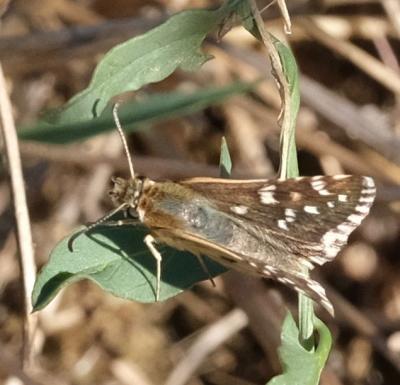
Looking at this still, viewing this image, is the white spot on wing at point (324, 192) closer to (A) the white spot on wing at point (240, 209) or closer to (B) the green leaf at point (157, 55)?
(A) the white spot on wing at point (240, 209)

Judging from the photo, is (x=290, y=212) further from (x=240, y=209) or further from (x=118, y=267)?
(x=118, y=267)

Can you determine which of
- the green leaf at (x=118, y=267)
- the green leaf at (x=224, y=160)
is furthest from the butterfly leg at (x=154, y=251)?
the green leaf at (x=224, y=160)

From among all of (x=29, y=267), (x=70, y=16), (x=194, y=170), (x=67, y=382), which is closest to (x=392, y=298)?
(x=194, y=170)

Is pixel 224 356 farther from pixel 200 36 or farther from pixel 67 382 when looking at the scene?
pixel 200 36

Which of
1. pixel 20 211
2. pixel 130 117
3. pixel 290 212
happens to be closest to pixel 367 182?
pixel 290 212

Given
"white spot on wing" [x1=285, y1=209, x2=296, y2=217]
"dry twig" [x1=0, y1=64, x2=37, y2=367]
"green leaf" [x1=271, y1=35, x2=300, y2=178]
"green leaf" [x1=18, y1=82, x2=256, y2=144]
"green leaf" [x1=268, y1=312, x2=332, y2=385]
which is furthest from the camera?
"green leaf" [x1=18, y1=82, x2=256, y2=144]

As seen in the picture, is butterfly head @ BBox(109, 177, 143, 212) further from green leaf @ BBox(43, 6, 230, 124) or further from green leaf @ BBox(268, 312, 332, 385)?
green leaf @ BBox(268, 312, 332, 385)

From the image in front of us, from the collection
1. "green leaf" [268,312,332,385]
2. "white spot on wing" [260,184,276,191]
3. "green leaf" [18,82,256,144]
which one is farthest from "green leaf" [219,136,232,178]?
"green leaf" [18,82,256,144]
